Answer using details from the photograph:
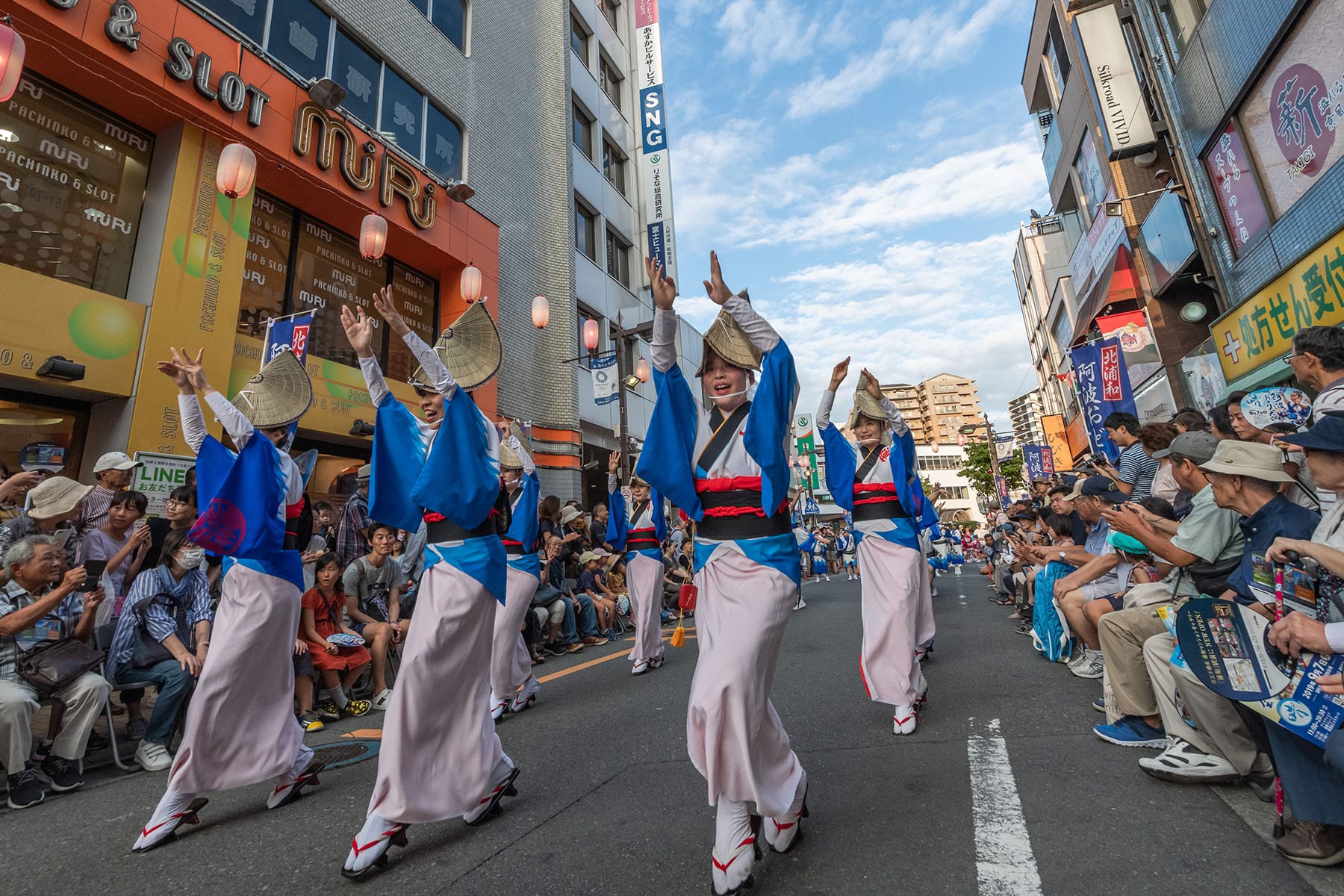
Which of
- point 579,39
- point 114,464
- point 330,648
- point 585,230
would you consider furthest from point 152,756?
point 579,39

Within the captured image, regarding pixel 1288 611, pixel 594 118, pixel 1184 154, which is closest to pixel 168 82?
pixel 1288 611

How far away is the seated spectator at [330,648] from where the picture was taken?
512cm

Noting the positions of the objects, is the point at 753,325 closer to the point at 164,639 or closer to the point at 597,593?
the point at 164,639

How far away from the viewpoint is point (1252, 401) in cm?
412

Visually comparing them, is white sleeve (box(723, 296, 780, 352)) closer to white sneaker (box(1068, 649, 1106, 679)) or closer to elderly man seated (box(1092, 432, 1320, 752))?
elderly man seated (box(1092, 432, 1320, 752))

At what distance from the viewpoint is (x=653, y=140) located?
2014cm

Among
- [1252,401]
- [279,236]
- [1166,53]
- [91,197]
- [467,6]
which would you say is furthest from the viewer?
[467,6]

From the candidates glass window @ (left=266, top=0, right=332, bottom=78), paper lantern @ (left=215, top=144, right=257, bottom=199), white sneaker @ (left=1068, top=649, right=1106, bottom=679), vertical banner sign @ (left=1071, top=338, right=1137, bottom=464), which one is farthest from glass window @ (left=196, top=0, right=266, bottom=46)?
vertical banner sign @ (left=1071, top=338, right=1137, bottom=464)

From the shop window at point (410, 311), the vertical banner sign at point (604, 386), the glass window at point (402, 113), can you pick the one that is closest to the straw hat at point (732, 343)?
the shop window at point (410, 311)

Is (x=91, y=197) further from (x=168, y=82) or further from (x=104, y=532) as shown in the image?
(x=104, y=532)

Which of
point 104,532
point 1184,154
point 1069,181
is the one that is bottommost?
point 104,532

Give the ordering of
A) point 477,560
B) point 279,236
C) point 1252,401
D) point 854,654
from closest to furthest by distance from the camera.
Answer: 1. point 477,560
2. point 1252,401
3. point 854,654
4. point 279,236

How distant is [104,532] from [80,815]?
265 cm

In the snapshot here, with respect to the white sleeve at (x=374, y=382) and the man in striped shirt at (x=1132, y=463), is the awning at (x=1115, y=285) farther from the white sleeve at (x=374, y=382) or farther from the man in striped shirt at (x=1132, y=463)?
the white sleeve at (x=374, y=382)
